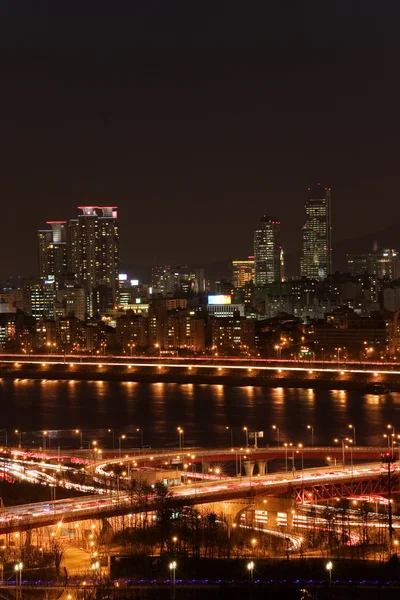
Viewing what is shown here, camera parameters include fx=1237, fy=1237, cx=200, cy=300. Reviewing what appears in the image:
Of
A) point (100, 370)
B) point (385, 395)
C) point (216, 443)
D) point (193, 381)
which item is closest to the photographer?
point (216, 443)

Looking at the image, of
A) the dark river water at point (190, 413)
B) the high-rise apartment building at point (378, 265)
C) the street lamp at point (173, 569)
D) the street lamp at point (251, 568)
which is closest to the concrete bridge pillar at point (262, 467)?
the dark river water at point (190, 413)

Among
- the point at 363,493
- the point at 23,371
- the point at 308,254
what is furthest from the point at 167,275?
the point at 363,493

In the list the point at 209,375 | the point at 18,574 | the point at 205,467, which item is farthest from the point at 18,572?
the point at 209,375

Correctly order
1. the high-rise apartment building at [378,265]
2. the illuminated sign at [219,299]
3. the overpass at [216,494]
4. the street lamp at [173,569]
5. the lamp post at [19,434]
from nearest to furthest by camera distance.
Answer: the street lamp at [173,569] < the overpass at [216,494] < the lamp post at [19,434] < the illuminated sign at [219,299] < the high-rise apartment building at [378,265]

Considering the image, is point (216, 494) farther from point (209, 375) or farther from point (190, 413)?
point (209, 375)

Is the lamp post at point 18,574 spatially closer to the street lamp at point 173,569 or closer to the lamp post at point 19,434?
the street lamp at point 173,569

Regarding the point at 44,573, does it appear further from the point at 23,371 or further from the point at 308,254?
the point at 308,254
